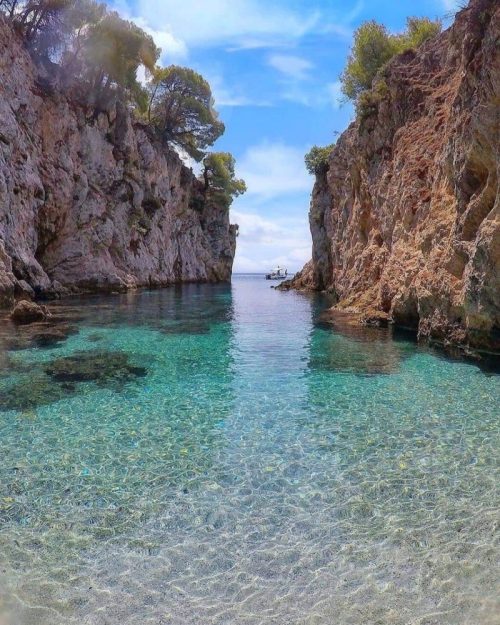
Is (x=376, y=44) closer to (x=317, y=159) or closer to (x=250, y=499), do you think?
(x=317, y=159)

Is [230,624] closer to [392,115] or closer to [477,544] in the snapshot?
[477,544]

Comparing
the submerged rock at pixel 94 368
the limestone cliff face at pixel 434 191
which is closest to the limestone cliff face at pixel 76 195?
the submerged rock at pixel 94 368

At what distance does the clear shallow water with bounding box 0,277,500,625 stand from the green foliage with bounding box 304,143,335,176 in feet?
130

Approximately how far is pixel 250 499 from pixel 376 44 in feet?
93.1

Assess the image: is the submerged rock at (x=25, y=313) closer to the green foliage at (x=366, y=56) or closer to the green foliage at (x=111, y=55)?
the green foliage at (x=366, y=56)

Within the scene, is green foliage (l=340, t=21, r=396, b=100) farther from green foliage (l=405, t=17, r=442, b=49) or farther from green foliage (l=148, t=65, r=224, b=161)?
green foliage (l=148, t=65, r=224, b=161)

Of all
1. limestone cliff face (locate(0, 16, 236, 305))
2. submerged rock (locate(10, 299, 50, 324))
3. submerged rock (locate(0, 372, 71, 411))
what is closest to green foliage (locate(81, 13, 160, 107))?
limestone cliff face (locate(0, 16, 236, 305))

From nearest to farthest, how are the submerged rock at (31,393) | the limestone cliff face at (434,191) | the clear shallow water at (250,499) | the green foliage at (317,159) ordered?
1. the clear shallow water at (250,499)
2. the submerged rock at (31,393)
3. the limestone cliff face at (434,191)
4. the green foliage at (317,159)

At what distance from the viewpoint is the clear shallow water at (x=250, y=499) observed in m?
3.88

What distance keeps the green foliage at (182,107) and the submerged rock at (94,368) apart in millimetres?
45098

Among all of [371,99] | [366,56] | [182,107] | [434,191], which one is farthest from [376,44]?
[182,107]

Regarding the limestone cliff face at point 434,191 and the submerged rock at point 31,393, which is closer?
the submerged rock at point 31,393

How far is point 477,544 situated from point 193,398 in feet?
20.2

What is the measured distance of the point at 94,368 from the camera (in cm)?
1189
